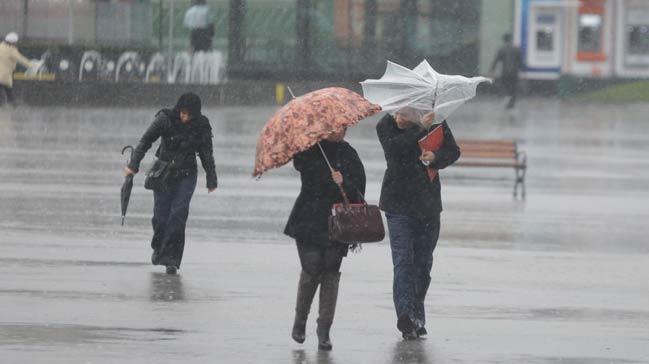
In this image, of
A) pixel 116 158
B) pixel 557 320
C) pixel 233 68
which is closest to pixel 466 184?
pixel 116 158

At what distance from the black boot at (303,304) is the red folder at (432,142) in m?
1.15

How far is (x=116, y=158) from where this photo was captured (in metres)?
24.3

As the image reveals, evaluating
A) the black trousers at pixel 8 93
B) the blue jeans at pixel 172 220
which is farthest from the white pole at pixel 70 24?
the blue jeans at pixel 172 220

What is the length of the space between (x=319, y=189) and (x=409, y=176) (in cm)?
83

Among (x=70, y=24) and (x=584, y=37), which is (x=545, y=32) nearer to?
(x=584, y=37)

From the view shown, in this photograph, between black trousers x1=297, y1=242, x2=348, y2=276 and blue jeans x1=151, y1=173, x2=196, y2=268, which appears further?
blue jeans x1=151, y1=173, x2=196, y2=268

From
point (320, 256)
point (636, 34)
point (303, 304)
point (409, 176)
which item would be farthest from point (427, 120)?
point (636, 34)

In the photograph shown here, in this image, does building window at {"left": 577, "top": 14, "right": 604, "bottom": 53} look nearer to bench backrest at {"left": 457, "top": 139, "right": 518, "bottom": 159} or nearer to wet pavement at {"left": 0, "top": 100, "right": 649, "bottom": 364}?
wet pavement at {"left": 0, "top": 100, "right": 649, "bottom": 364}

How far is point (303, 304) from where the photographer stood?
410 inches

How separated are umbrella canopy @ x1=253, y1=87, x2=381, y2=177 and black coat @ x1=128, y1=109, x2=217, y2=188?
3.36 meters

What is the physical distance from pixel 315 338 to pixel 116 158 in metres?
13.8

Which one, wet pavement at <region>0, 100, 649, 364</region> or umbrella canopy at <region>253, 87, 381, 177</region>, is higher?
umbrella canopy at <region>253, 87, 381, 177</region>

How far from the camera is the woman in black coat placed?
10.3 m

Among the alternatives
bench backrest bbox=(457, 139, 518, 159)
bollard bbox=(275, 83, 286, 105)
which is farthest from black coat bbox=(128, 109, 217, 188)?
bollard bbox=(275, 83, 286, 105)
